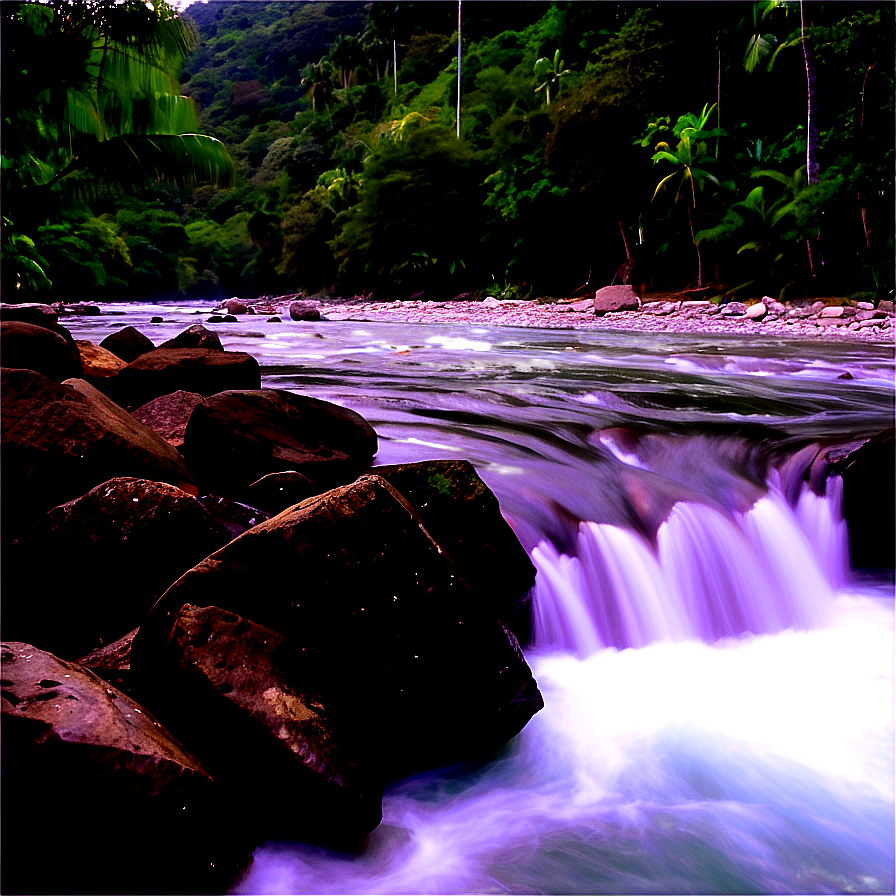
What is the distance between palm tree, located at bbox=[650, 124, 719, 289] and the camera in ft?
81.1

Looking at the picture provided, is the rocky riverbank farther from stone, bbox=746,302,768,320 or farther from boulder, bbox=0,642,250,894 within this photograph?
boulder, bbox=0,642,250,894

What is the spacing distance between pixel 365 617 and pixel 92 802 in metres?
0.98

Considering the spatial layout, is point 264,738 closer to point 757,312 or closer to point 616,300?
point 757,312

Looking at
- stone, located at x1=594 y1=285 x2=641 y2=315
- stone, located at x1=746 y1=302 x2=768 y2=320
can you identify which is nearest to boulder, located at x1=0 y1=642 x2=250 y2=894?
stone, located at x1=746 y1=302 x2=768 y2=320

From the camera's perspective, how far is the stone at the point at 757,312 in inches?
778

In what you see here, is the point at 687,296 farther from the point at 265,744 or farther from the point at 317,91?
the point at 317,91

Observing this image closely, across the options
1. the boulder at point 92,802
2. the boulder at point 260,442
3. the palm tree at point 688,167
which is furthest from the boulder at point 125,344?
the palm tree at point 688,167

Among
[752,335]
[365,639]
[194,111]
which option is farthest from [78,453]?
[752,335]

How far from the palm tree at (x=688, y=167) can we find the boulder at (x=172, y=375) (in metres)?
21.5

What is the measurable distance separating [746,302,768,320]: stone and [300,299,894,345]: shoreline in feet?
0.51

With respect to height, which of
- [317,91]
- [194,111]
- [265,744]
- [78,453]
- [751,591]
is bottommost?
[751,591]

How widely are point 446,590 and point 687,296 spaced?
77.6 ft

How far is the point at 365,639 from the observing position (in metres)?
2.62

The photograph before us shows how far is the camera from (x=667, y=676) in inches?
150
